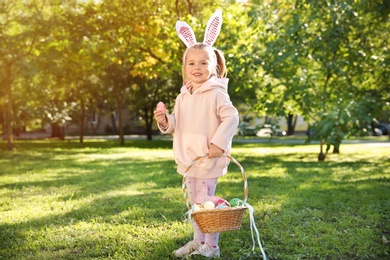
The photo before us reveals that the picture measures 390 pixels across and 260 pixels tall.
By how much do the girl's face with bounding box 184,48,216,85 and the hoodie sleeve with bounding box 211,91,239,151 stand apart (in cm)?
22

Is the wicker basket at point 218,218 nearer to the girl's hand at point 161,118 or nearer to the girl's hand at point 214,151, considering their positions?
the girl's hand at point 214,151

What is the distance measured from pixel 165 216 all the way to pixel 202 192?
5.60 ft

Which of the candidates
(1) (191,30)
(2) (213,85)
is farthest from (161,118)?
(1) (191,30)

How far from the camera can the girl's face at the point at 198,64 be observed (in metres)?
4.13

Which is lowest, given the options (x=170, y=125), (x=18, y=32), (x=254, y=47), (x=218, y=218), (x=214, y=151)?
(x=218, y=218)

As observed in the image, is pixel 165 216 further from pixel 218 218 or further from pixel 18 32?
pixel 18 32

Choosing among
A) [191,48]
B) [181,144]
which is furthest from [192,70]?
[181,144]

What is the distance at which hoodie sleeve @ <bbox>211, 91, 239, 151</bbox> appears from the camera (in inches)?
157

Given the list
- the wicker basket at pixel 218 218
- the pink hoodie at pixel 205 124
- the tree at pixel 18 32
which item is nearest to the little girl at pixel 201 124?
the pink hoodie at pixel 205 124

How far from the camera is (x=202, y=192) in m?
4.24

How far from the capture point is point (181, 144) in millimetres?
4285

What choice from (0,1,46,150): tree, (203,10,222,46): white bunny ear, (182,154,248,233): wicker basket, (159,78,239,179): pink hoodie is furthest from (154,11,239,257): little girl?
(0,1,46,150): tree

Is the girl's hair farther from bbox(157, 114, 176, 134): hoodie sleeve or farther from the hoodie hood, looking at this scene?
bbox(157, 114, 176, 134): hoodie sleeve

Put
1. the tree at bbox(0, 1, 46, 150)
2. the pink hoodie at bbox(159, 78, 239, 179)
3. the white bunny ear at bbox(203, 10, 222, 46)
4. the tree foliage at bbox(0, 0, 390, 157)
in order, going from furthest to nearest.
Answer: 1. the tree at bbox(0, 1, 46, 150)
2. the tree foliage at bbox(0, 0, 390, 157)
3. the white bunny ear at bbox(203, 10, 222, 46)
4. the pink hoodie at bbox(159, 78, 239, 179)
